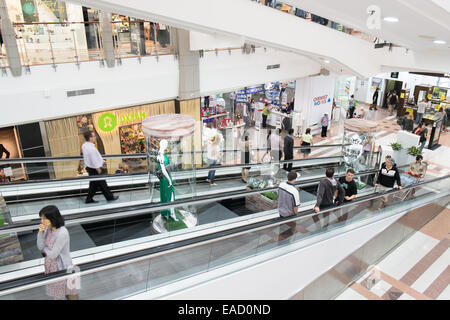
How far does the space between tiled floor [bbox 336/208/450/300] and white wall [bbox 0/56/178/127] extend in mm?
6994

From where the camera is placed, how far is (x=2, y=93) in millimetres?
7531

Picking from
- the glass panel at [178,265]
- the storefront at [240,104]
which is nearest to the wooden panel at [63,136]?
the storefront at [240,104]

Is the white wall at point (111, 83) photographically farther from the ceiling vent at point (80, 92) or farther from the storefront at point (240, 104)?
the storefront at point (240, 104)

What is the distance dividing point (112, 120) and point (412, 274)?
7937mm

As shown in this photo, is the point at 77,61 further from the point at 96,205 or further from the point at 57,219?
the point at 57,219

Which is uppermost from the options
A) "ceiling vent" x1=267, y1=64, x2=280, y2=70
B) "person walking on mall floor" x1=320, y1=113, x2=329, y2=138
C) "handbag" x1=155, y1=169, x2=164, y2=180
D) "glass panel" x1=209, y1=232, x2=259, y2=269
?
"ceiling vent" x1=267, y1=64, x2=280, y2=70

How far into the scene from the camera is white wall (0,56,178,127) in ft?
25.6

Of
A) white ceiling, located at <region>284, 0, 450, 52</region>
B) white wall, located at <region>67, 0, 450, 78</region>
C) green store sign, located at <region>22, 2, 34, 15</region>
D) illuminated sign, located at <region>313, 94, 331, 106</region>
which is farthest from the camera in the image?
illuminated sign, located at <region>313, 94, 331, 106</region>

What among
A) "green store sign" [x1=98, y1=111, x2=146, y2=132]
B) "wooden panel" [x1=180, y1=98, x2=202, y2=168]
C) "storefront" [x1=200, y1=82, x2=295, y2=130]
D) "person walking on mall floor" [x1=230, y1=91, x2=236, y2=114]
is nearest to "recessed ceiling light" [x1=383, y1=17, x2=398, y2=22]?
"wooden panel" [x1=180, y1=98, x2=202, y2=168]

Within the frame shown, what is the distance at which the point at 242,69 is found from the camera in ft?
40.0

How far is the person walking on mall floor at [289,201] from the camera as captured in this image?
4.95 meters

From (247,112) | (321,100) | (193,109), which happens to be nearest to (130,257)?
(193,109)

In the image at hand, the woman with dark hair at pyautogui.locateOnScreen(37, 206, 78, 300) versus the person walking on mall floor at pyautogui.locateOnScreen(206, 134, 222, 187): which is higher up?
the woman with dark hair at pyautogui.locateOnScreen(37, 206, 78, 300)

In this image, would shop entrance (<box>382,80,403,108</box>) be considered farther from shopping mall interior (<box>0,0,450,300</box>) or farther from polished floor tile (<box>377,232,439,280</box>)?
polished floor tile (<box>377,232,439,280</box>)
